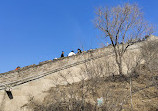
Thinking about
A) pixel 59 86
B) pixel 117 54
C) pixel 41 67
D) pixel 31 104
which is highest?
pixel 117 54

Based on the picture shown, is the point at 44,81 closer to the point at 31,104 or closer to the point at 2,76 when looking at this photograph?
the point at 31,104

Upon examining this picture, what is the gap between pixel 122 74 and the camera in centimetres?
1041

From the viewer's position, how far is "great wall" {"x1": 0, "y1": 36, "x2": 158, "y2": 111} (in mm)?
6820

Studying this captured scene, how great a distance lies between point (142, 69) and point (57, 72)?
7.26m

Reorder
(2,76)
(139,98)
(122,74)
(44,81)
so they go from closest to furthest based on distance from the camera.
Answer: (2,76) < (139,98) < (44,81) < (122,74)

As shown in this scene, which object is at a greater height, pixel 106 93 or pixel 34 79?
pixel 34 79

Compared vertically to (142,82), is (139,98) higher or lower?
lower

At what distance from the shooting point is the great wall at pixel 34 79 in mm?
6820

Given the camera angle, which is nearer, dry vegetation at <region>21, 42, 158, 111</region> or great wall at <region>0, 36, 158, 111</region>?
dry vegetation at <region>21, 42, 158, 111</region>

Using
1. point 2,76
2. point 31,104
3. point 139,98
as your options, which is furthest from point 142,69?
point 2,76

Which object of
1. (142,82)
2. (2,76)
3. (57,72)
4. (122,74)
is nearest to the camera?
(2,76)

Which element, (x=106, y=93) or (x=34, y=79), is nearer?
(x=106, y=93)

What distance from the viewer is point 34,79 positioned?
7.82 m

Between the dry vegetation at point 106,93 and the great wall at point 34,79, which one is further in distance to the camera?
the great wall at point 34,79
